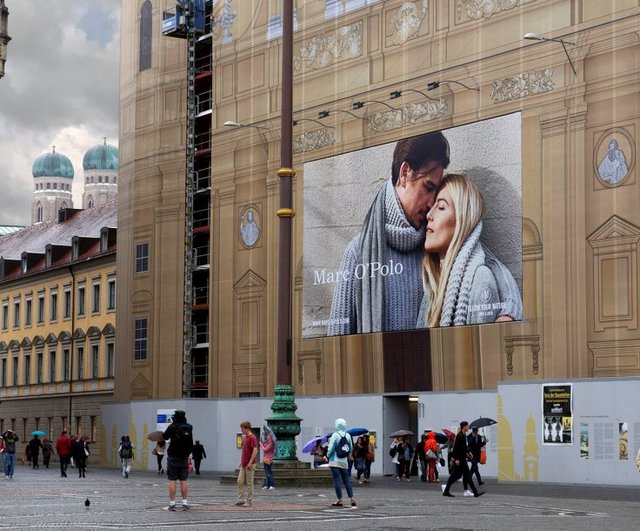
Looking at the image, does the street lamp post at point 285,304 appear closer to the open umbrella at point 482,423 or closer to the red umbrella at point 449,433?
the red umbrella at point 449,433

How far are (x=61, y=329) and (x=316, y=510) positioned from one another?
6312cm

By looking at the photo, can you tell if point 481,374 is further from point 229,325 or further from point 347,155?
point 229,325

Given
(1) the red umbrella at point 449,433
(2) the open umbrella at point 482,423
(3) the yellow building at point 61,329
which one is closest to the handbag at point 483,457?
(1) the red umbrella at point 449,433

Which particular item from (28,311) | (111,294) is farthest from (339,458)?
(28,311)

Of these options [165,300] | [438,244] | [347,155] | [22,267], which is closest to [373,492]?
[438,244]

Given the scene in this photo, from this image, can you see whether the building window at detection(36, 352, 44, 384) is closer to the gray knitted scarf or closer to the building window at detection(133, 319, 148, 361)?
the building window at detection(133, 319, 148, 361)

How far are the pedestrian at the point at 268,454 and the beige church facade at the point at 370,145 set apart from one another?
13.4 metres

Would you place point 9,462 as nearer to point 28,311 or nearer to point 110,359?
point 110,359

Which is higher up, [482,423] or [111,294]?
[111,294]

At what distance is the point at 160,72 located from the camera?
65.4m

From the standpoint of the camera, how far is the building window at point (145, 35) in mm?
66375

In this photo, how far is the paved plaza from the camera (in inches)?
844

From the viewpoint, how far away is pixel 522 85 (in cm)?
4744

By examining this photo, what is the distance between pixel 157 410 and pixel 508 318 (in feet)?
60.6
